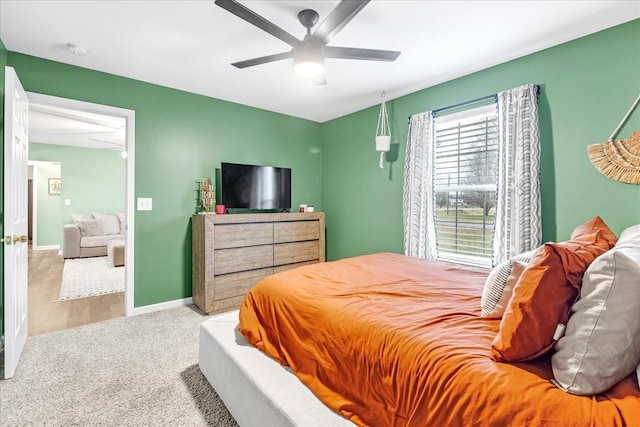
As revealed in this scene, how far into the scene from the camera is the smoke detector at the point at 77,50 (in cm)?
253

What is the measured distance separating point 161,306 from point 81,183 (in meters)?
5.66

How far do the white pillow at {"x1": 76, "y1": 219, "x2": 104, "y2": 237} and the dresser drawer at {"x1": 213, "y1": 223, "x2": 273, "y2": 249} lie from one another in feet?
16.0

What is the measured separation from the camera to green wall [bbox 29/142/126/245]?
7020 mm

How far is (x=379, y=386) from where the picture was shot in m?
1.16

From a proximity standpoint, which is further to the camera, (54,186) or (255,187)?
(54,186)

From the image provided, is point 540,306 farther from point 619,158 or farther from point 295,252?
point 295,252

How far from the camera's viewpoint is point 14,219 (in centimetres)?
215

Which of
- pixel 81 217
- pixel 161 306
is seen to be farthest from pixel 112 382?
pixel 81 217

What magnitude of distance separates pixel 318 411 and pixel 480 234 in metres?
2.40

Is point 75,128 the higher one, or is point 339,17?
point 75,128

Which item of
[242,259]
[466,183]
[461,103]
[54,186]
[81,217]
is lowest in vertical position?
[242,259]

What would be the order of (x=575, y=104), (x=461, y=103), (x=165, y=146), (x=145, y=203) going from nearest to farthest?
(x=575, y=104) → (x=461, y=103) → (x=145, y=203) → (x=165, y=146)

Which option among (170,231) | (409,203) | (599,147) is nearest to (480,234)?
(409,203)

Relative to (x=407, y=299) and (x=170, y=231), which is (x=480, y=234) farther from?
(x=170, y=231)
